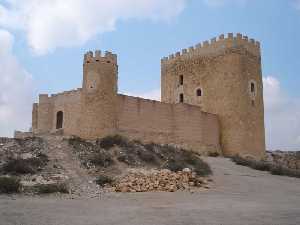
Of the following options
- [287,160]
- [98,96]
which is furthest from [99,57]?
[287,160]

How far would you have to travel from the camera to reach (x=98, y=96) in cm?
2083

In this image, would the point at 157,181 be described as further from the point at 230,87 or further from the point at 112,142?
the point at 230,87

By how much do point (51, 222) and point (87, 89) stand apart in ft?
41.8

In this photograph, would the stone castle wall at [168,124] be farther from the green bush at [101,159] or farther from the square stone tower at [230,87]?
the green bush at [101,159]

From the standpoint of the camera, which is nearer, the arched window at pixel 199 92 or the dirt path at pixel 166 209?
the dirt path at pixel 166 209

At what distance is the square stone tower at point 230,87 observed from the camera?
93.4ft

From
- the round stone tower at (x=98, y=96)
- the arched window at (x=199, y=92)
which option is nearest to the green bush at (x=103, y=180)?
the round stone tower at (x=98, y=96)

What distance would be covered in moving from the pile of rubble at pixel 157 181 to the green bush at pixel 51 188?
75.8 inches

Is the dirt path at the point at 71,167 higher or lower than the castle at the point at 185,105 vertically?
lower

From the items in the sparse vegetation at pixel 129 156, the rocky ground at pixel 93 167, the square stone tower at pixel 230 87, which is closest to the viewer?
the rocky ground at pixel 93 167

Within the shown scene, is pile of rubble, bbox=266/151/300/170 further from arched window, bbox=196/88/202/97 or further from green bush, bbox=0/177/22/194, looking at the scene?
green bush, bbox=0/177/22/194

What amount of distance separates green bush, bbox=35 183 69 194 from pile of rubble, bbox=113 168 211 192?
193cm

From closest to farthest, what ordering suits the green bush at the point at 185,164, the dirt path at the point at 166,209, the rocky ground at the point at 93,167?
the dirt path at the point at 166,209
the rocky ground at the point at 93,167
the green bush at the point at 185,164

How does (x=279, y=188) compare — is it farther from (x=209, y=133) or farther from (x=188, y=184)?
(x=209, y=133)
